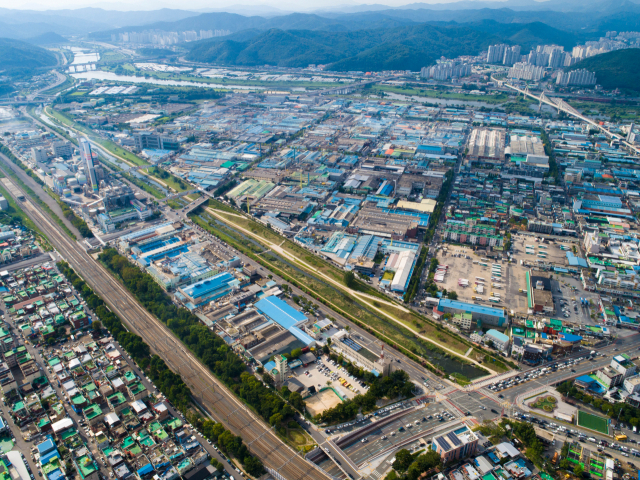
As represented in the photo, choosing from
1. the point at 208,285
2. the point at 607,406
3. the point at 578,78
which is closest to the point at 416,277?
the point at 607,406

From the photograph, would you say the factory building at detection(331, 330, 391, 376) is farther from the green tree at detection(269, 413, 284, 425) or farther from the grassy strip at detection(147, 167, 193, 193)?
the grassy strip at detection(147, 167, 193, 193)

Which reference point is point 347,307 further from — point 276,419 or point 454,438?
point 454,438

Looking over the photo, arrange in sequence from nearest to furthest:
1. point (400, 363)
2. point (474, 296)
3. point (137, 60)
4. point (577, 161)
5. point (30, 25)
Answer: point (400, 363) → point (474, 296) → point (577, 161) → point (137, 60) → point (30, 25)

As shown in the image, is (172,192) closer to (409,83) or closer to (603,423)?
(603,423)

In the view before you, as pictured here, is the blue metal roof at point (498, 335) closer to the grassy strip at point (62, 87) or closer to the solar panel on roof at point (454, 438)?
the solar panel on roof at point (454, 438)

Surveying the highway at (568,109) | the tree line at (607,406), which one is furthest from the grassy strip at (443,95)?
the tree line at (607,406)

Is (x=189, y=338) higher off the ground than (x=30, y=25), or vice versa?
(x=30, y=25)

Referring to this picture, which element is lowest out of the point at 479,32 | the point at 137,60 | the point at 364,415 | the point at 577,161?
the point at 364,415

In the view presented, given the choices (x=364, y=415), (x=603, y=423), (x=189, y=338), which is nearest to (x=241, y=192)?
(x=189, y=338)
